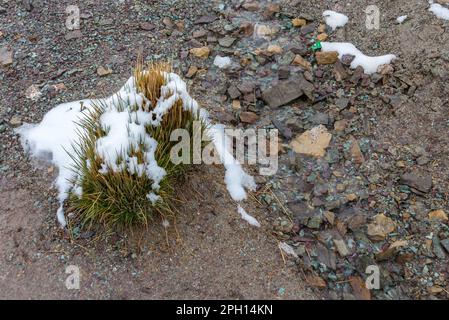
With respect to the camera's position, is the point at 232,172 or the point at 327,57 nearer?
the point at 232,172

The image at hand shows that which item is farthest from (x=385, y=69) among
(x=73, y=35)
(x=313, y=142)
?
(x=73, y=35)

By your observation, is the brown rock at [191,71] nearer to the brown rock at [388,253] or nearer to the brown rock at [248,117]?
the brown rock at [248,117]

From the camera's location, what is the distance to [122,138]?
3.26 m

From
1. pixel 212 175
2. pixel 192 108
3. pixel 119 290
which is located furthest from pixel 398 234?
pixel 119 290

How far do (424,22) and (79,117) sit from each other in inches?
137

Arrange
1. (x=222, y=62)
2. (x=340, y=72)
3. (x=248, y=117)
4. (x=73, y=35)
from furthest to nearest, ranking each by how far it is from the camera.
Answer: (x=73, y=35) < (x=222, y=62) < (x=340, y=72) < (x=248, y=117)

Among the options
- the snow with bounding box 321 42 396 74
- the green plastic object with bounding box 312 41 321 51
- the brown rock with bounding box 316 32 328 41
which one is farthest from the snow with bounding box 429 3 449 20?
the green plastic object with bounding box 312 41 321 51

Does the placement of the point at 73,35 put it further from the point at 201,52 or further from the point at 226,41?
the point at 226,41

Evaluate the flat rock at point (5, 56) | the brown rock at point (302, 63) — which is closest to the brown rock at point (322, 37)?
the brown rock at point (302, 63)

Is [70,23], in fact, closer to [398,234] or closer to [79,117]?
[79,117]

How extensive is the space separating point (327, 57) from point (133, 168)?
95.6 inches

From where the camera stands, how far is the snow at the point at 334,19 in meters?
4.89

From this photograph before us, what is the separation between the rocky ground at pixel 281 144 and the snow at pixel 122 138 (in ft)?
0.39

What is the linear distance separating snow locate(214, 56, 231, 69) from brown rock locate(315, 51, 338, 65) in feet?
2.91
